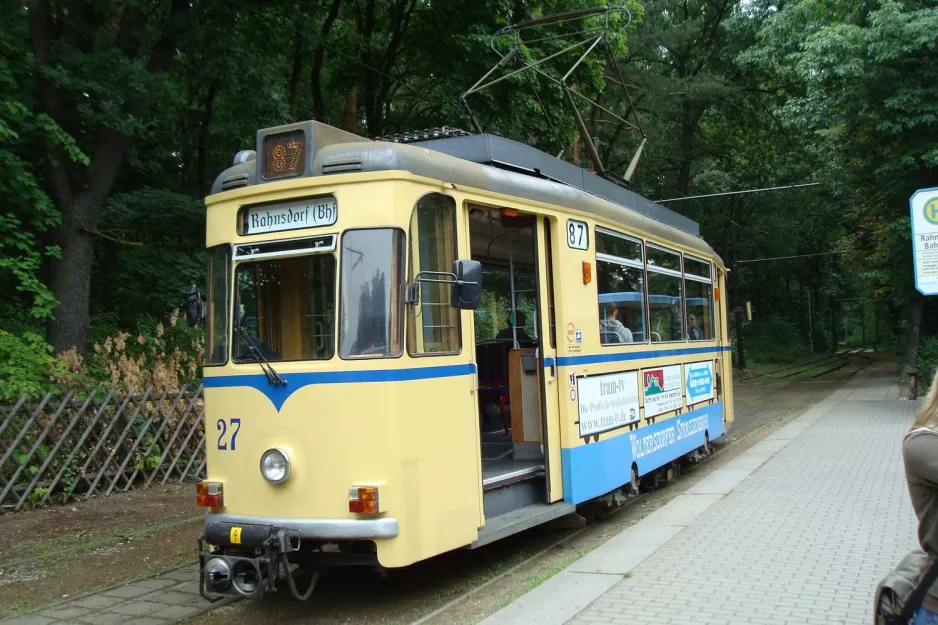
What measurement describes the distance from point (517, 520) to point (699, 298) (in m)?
6.32

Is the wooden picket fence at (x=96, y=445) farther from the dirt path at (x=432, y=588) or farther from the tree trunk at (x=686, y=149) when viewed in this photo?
the tree trunk at (x=686, y=149)

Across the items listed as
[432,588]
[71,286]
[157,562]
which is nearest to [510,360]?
[432,588]

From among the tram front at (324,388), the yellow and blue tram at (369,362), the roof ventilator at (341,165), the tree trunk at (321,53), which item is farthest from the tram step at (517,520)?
the tree trunk at (321,53)

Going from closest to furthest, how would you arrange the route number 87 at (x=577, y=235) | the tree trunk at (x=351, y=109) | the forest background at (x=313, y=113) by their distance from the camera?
the route number 87 at (x=577, y=235), the forest background at (x=313, y=113), the tree trunk at (x=351, y=109)

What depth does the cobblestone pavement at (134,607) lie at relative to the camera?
5996 mm

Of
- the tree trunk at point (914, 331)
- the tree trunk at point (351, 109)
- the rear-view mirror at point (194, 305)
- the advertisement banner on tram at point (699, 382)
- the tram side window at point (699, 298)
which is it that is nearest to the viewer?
the rear-view mirror at point (194, 305)

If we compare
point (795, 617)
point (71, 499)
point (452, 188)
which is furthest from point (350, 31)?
point (795, 617)

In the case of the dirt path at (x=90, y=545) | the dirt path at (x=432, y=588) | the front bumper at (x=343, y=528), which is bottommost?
the dirt path at (x=432, y=588)

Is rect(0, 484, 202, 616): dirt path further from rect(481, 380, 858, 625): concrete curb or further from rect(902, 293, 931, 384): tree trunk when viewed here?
rect(902, 293, 931, 384): tree trunk

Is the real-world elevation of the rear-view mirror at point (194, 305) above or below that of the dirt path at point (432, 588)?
above

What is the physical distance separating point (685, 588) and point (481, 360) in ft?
13.0

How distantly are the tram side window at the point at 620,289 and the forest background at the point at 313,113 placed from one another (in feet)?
22.5

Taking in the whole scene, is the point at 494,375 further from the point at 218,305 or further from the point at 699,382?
the point at 218,305

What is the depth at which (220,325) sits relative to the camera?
604 centimetres
